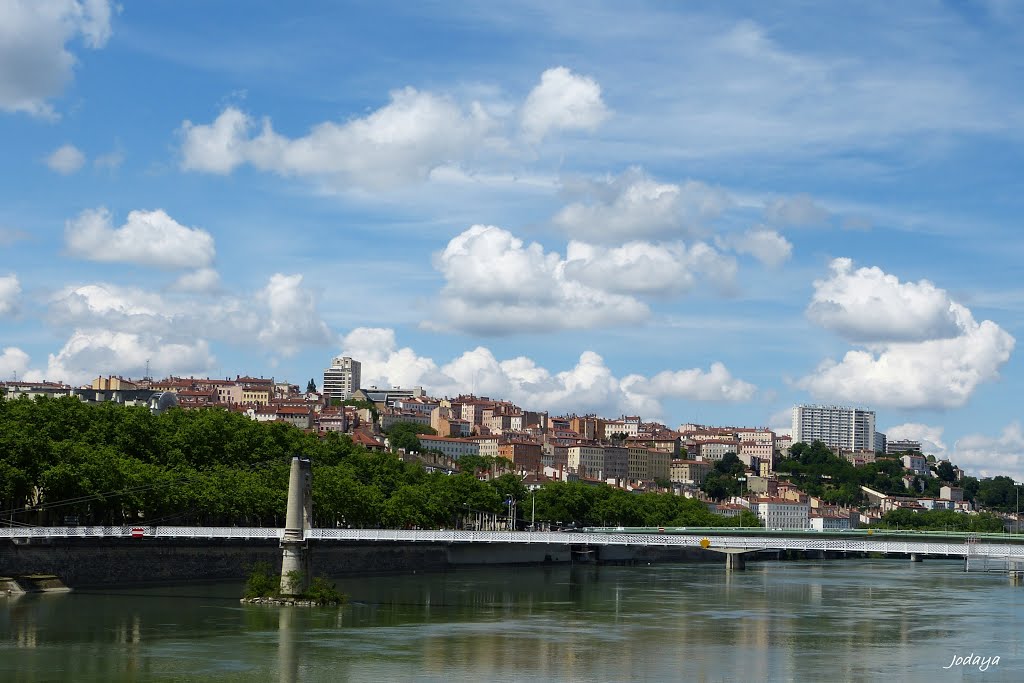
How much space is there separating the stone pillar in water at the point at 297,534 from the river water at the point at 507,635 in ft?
5.60

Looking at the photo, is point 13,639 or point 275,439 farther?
point 275,439

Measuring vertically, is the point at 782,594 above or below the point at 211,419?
below

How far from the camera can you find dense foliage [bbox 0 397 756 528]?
53.8 metres

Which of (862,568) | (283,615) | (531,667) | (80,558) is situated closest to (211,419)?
(80,558)

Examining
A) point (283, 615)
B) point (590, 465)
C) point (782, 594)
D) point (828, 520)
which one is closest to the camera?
point (283, 615)

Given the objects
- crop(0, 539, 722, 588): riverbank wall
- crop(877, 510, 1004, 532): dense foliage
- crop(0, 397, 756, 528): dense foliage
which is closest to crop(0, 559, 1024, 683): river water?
Result: crop(0, 539, 722, 588): riverbank wall

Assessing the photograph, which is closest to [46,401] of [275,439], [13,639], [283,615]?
[275,439]

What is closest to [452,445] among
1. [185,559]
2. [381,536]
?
[185,559]

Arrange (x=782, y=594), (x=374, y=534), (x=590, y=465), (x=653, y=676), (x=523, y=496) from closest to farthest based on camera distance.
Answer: (x=653, y=676) < (x=374, y=534) < (x=782, y=594) < (x=523, y=496) < (x=590, y=465)

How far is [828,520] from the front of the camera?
17800cm

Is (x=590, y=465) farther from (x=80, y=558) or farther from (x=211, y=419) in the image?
(x=80, y=558)

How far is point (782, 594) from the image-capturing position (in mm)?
64625

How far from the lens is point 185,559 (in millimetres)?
57531

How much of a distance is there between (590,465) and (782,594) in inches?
4925
